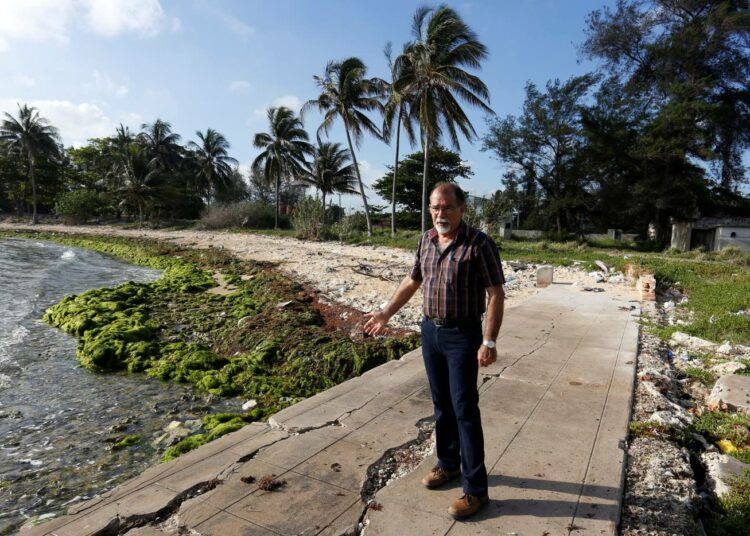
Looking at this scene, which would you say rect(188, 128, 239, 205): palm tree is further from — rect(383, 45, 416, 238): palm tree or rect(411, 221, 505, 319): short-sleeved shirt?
rect(411, 221, 505, 319): short-sleeved shirt

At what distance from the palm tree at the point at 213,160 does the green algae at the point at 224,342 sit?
107ft

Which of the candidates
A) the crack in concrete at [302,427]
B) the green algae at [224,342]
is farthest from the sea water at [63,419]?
the crack in concrete at [302,427]

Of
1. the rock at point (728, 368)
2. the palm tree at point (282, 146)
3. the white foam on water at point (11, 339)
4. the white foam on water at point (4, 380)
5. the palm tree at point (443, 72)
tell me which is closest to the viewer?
the rock at point (728, 368)

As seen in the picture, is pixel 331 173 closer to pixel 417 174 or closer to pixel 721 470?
pixel 417 174

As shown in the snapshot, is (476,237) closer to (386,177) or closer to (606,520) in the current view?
(606,520)

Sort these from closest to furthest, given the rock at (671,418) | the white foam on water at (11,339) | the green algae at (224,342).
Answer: the rock at (671,418) → the green algae at (224,342) → the white foam on water at (11,339)

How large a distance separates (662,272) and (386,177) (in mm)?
29827

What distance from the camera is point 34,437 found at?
4.71m

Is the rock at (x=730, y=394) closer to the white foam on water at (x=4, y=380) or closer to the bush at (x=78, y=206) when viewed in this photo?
the white foam on water at (x=4, y=380)

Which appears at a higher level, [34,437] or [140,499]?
[140,499]

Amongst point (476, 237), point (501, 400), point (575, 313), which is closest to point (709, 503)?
point (501, 400)

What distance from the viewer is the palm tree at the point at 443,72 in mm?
20234

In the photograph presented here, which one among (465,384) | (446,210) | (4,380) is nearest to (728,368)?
(465,384)

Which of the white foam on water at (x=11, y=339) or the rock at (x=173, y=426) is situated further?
the white foam on water at (x=11, y=339)
